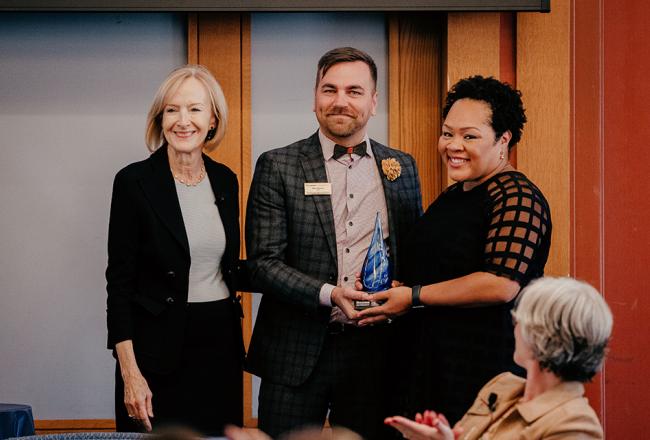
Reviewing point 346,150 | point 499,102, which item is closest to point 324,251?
point 346,150

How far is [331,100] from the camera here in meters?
2.82

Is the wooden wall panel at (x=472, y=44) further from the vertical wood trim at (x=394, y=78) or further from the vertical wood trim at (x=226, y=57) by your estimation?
the vertical wood trim at (x=226, y=57)

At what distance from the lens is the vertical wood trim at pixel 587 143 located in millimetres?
4043

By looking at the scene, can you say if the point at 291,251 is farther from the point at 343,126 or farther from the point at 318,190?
the point at 343,126

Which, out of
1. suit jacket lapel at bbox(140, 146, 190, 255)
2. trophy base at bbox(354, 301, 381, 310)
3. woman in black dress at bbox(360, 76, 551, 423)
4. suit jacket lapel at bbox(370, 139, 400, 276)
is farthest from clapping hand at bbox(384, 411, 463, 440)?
suit jacket lapel at bbox(140, 146, 190, 255)

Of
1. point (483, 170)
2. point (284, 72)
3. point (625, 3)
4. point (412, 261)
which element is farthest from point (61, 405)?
point (625, 3)

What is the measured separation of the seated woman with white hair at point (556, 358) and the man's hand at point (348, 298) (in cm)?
80

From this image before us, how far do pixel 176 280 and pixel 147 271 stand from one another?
0.12m

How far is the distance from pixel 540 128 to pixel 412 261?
162cm

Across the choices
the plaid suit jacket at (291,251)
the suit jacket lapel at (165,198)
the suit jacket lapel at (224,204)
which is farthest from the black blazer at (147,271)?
the plaid suit jacket at (291,251)

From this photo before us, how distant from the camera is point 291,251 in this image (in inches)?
111

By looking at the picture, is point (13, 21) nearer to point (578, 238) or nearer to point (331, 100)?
point (331, 100)

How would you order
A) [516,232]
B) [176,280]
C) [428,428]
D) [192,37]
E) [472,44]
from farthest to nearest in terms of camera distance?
[192,37]
[472,44]
[176,280]
[516,232]
[428,428]

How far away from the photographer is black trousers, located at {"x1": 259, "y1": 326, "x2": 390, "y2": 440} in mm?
2760
